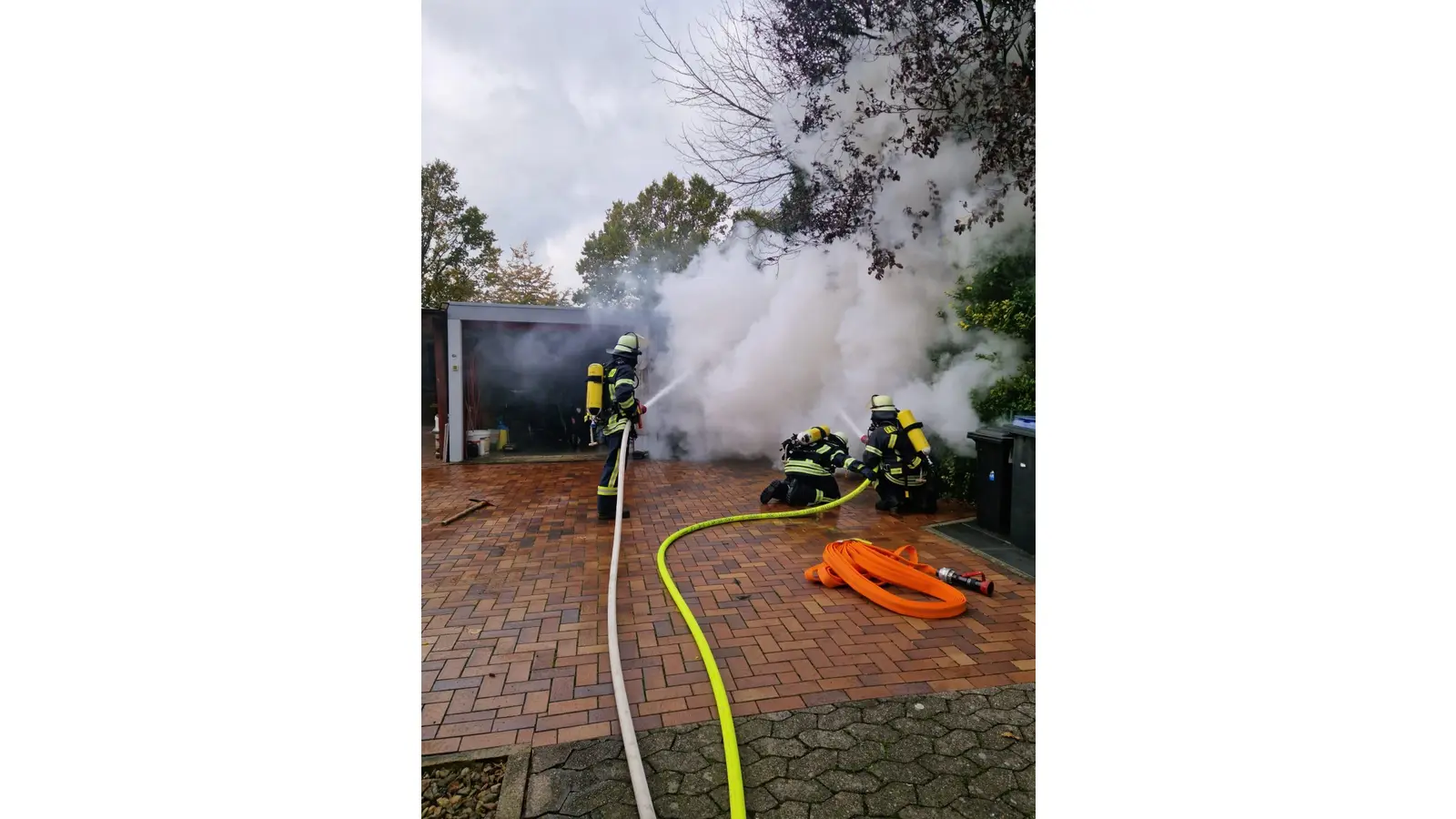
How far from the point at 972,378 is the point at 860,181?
2921mm

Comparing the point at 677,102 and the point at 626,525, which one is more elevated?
the point at 677,102

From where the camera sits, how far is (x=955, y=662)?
10.4 ft

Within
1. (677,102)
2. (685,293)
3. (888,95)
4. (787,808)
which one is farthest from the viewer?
(685,293)

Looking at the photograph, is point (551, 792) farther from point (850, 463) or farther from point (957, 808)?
point (850, 463)

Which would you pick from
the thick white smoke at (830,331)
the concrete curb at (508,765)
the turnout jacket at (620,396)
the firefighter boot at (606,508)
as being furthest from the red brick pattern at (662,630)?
the thick white smoke at (830,331)

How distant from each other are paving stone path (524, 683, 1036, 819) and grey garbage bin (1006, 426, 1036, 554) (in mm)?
2693

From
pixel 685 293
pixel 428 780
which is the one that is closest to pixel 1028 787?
pixel 428 780

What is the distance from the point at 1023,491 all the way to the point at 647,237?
21.2 meters

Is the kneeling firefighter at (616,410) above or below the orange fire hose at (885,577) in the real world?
above

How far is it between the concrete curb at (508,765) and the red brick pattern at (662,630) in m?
0.06

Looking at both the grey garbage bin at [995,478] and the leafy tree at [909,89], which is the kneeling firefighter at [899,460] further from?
the leafy tree at [909,89]

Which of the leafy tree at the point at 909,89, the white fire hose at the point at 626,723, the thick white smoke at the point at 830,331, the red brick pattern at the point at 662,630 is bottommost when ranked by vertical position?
the red brick pattern at the point at 662,630

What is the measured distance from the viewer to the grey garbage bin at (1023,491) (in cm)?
513

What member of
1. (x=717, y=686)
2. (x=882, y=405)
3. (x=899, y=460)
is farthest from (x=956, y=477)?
(x=717, y=686)
